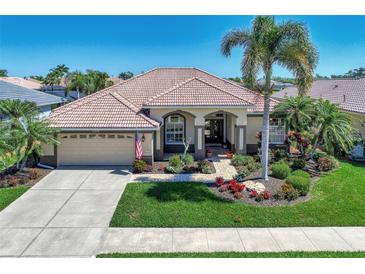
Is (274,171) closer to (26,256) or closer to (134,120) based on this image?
(134,120)

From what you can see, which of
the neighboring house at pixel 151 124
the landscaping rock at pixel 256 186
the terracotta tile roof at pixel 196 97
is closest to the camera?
the landscaping rock at pixel 256 186

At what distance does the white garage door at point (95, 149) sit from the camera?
19.3 m

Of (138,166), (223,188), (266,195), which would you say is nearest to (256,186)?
(266,195)

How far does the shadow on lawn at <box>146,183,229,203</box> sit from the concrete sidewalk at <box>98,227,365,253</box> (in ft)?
8.67

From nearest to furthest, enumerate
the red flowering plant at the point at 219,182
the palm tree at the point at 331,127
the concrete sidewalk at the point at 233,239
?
the concrete sidewalk at the point at 233,239 → the red flowering plant at the point at 219,182 → the palm tree at the point at 331,127

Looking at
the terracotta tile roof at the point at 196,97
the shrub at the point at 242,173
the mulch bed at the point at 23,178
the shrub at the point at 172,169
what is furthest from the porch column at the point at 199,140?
the mulch bed at the point at 23,178

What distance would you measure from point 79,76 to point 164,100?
3540 centimetres

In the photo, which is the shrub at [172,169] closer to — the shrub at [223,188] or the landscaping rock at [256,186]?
the shrub at [223,188]

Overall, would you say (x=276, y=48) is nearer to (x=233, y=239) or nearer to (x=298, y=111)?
(x=298, y=111)

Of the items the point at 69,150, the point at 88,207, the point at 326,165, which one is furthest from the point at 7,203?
the point at 326,165

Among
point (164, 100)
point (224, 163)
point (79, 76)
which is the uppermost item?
point (79, 76)

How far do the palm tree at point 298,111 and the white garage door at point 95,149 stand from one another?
923cm

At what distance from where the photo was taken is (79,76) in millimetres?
51875

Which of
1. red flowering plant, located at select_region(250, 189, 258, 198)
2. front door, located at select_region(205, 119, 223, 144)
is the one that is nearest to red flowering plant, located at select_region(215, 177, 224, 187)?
red flowering plant, located at select_region(250, 189, 258, 198)
